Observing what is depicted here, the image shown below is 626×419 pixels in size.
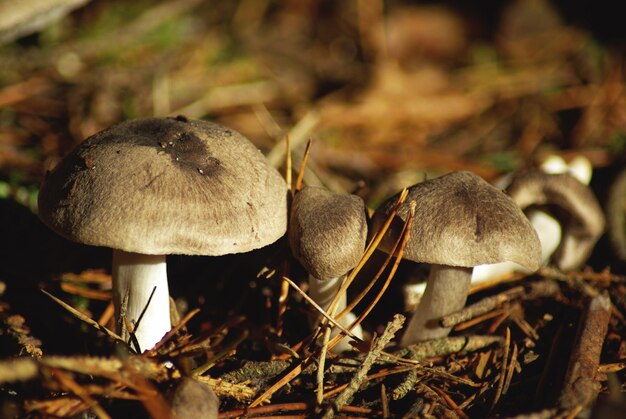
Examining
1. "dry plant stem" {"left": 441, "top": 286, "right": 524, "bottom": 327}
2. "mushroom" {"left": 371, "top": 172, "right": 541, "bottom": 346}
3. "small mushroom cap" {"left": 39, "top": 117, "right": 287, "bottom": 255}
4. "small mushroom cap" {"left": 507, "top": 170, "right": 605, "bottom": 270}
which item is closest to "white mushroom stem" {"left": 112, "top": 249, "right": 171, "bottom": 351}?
"small mushroom cap" {"left": 39, "top": 117, "right": 287, "bottom": 255}

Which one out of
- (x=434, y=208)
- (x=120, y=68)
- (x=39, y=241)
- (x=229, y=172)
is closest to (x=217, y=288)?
(x=229, y=172)

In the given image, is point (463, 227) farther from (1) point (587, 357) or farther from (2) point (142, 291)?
(2) point (142, 291)

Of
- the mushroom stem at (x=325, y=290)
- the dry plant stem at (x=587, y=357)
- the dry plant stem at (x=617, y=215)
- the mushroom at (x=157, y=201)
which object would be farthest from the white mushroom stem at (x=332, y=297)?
the dry plant stem at (x=617, y=215)

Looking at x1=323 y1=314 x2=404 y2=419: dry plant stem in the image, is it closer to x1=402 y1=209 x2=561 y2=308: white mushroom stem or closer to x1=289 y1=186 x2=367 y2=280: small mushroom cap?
x1=289 y1=186 x2=367 y2=280: small mushroom cap

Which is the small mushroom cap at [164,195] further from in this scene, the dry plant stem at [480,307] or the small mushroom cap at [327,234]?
the dry plant stem at [480,307]

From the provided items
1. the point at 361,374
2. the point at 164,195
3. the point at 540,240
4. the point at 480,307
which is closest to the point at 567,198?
the point at 540,240
